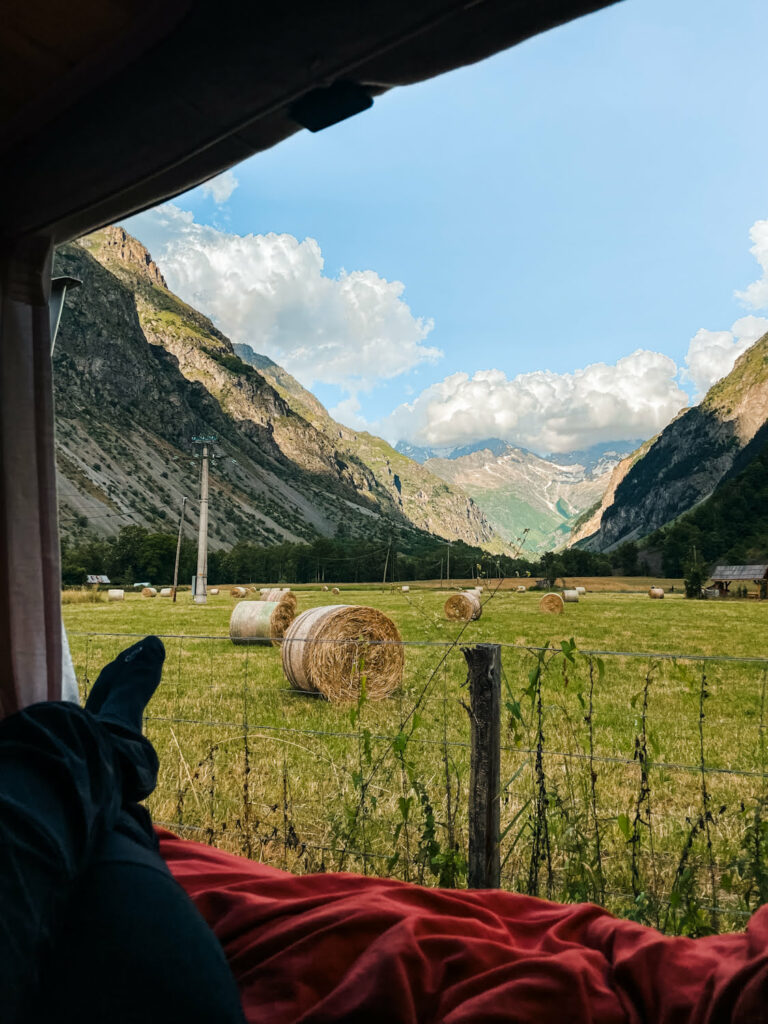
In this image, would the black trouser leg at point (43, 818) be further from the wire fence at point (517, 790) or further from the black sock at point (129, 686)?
the wire fence at point (517, 790)

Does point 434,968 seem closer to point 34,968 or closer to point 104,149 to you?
point 34,968

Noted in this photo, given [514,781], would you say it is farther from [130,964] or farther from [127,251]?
[127,251]

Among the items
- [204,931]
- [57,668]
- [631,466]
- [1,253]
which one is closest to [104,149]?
[1,253]

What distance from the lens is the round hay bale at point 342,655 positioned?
239 inches

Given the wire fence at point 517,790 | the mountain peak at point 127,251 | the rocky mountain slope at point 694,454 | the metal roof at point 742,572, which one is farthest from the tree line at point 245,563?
the mountain peak at point 127,251

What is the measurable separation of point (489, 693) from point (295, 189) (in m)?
2.40

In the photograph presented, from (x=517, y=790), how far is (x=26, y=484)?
3133 mm

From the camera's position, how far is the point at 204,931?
1.03 metres

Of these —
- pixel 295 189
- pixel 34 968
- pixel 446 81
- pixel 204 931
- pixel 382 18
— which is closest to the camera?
pixel 34 968

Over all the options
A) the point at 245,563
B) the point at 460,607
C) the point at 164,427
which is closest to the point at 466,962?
the point at 460,607

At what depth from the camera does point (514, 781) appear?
13.7ft

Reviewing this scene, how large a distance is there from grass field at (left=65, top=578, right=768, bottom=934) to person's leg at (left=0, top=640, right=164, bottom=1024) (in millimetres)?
1527

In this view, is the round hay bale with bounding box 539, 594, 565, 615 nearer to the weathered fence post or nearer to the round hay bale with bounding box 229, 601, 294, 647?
the round hay bale with bounding box 229, 601, 294, 647

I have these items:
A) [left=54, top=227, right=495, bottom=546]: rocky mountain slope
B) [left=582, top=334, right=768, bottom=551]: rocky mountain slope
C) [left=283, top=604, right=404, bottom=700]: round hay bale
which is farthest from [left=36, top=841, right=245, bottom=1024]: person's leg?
[left=582, top=334, right=768, bottom=551]: rocky mountain slope
